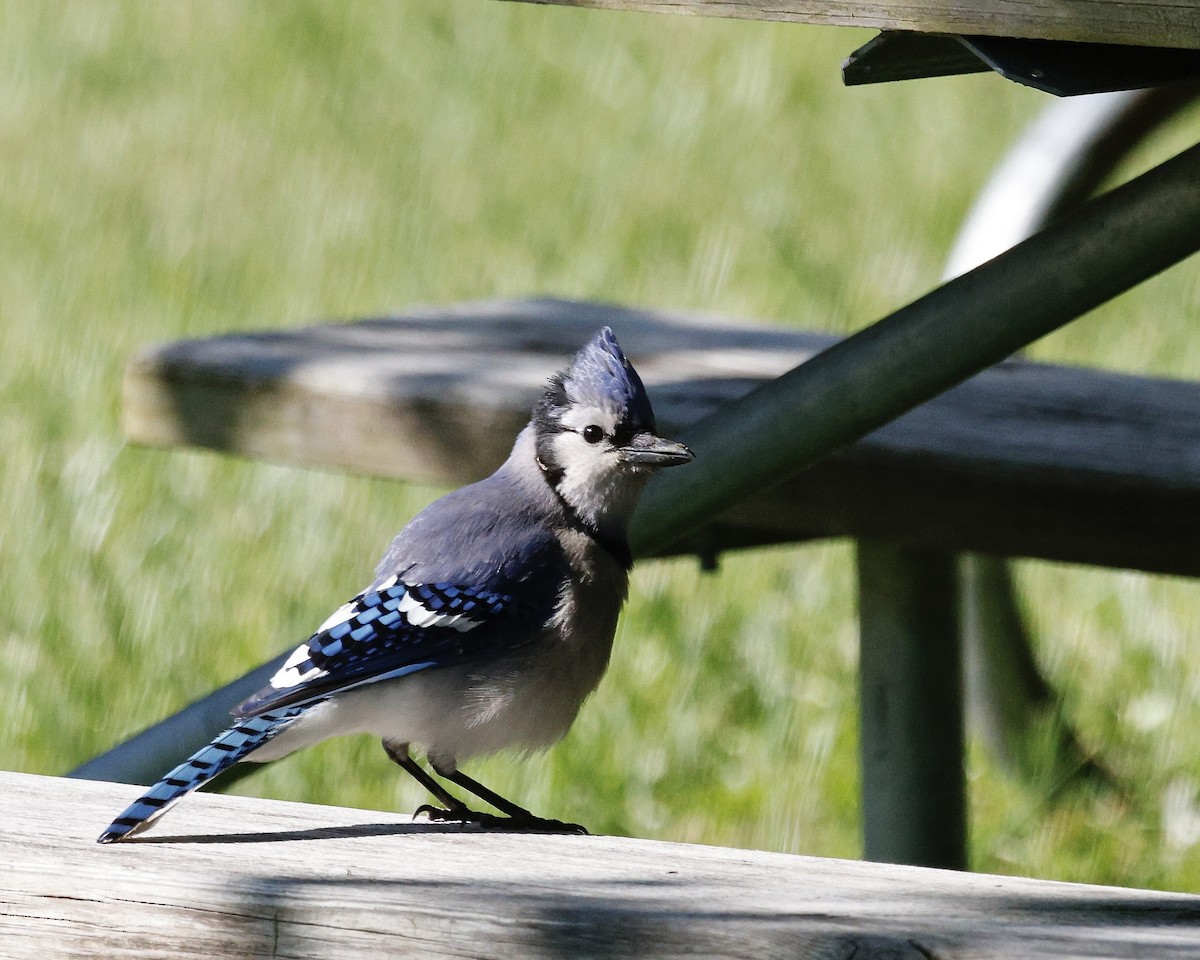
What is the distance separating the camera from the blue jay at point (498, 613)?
74.0 inches

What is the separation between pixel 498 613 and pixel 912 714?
1.06 meters

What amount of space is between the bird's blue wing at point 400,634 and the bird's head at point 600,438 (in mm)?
145

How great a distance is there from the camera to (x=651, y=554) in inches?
86.5

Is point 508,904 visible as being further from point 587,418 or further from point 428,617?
point 587,418

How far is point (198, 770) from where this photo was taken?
163 cm

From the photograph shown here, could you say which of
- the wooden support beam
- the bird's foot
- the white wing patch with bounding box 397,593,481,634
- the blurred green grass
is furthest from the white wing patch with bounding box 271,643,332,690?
the blurred green grass

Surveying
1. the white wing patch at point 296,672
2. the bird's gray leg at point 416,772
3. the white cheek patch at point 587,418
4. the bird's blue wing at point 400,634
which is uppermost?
the white cheek patch at point 587,418

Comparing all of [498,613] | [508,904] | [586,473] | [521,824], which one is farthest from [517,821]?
[508,904]

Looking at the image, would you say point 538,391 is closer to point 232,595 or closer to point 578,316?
point 578,316

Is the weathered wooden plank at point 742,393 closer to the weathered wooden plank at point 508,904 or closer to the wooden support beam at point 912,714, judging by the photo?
the wooden support beam at point 912,714

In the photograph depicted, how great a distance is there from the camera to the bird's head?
2035 mm

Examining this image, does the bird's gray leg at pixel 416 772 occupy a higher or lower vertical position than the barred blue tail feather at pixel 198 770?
higher

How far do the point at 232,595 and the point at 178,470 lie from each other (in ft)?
2.30

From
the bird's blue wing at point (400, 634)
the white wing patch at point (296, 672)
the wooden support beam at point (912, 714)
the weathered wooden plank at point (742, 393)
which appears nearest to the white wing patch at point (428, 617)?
the bird's blue wing at point (400, 634)
